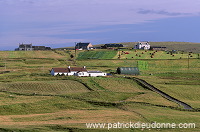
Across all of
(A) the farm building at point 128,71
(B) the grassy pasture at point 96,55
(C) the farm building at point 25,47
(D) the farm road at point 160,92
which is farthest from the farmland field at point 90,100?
(C) the farm building at point 25,47

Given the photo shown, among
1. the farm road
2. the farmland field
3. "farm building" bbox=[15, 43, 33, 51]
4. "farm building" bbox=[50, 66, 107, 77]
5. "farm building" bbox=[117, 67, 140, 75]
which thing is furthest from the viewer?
"farm building" bbox=[15, 43, 33, 51]

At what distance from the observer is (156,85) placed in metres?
81.2

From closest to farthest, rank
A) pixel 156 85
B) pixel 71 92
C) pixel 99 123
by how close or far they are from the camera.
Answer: pixel 99 123
pixel 71 92
pixel 156 85

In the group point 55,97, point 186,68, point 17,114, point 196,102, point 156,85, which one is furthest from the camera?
point 186,68

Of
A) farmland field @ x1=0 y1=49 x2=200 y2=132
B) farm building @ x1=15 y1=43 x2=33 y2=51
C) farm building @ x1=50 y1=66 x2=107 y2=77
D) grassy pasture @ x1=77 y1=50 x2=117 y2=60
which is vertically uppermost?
farm building @ x1=15 y1=43 x2=33 y2=51

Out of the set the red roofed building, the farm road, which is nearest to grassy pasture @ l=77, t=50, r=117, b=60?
the red roofed building

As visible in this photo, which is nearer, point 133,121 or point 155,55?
point 133,121

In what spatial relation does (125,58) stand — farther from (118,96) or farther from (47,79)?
(118,96)

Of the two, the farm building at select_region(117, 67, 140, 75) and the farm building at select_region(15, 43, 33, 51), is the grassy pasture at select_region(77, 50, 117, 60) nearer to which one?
the farm building at select_region(117, 67, 140, 75)

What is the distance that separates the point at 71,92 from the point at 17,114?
71.5 ft

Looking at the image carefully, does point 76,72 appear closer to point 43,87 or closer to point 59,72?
point 59,72

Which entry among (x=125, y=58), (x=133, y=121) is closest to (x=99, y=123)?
(x=133, y=121)

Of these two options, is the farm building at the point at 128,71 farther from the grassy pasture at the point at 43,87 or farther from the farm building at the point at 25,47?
the farm building at the point at 25,47

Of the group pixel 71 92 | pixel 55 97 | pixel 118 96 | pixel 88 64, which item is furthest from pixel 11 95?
pixel 88 64
